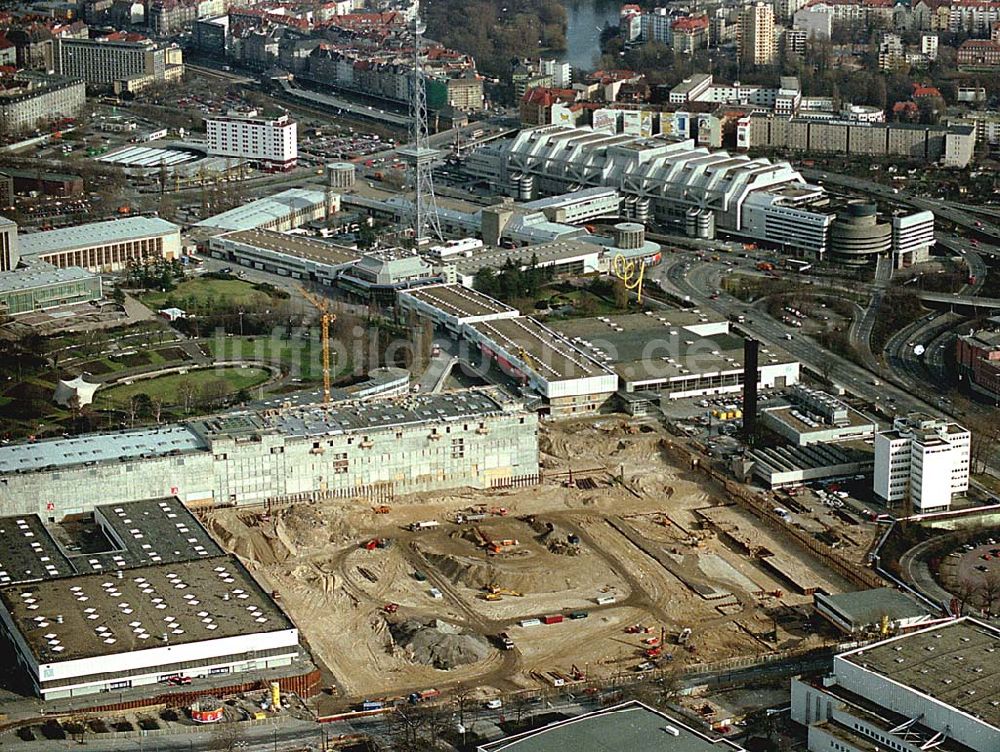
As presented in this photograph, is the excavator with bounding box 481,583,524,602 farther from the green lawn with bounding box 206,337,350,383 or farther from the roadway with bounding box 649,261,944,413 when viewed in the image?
the roadway with bounding box 649,261,944,413

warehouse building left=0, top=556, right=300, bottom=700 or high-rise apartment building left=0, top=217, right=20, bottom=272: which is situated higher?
high-rise apartment building left=0, top=217, right=20, bottom=272

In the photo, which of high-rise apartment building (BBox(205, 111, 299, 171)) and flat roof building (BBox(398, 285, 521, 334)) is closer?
flat roof building (BBox(398, 285, 521, 334))

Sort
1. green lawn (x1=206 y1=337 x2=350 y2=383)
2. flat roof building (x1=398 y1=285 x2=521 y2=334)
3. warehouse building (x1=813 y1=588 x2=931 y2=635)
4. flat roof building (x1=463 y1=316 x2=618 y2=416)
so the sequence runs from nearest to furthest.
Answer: warehouse building (x1=813 y1=588 x2=931 y2=635) < flat roof building (x1=463 y1=316 x2=618 y2=416) < green lawn (x1=206 y1=337 x2=350 y2=383) < flat roof building (x1=398 y1=285 x2=521 y2=334)

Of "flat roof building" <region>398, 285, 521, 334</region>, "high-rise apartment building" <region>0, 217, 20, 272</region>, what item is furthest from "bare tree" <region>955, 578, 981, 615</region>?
"high-rise apartment building" <region>0, 217, 20, 272</region>

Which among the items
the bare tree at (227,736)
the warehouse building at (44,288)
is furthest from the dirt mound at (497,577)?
the warehouse building at (44,288)

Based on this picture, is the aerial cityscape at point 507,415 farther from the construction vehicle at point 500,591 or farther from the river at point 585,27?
the river at point 585,27

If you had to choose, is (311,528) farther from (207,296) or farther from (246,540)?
(207,296)
